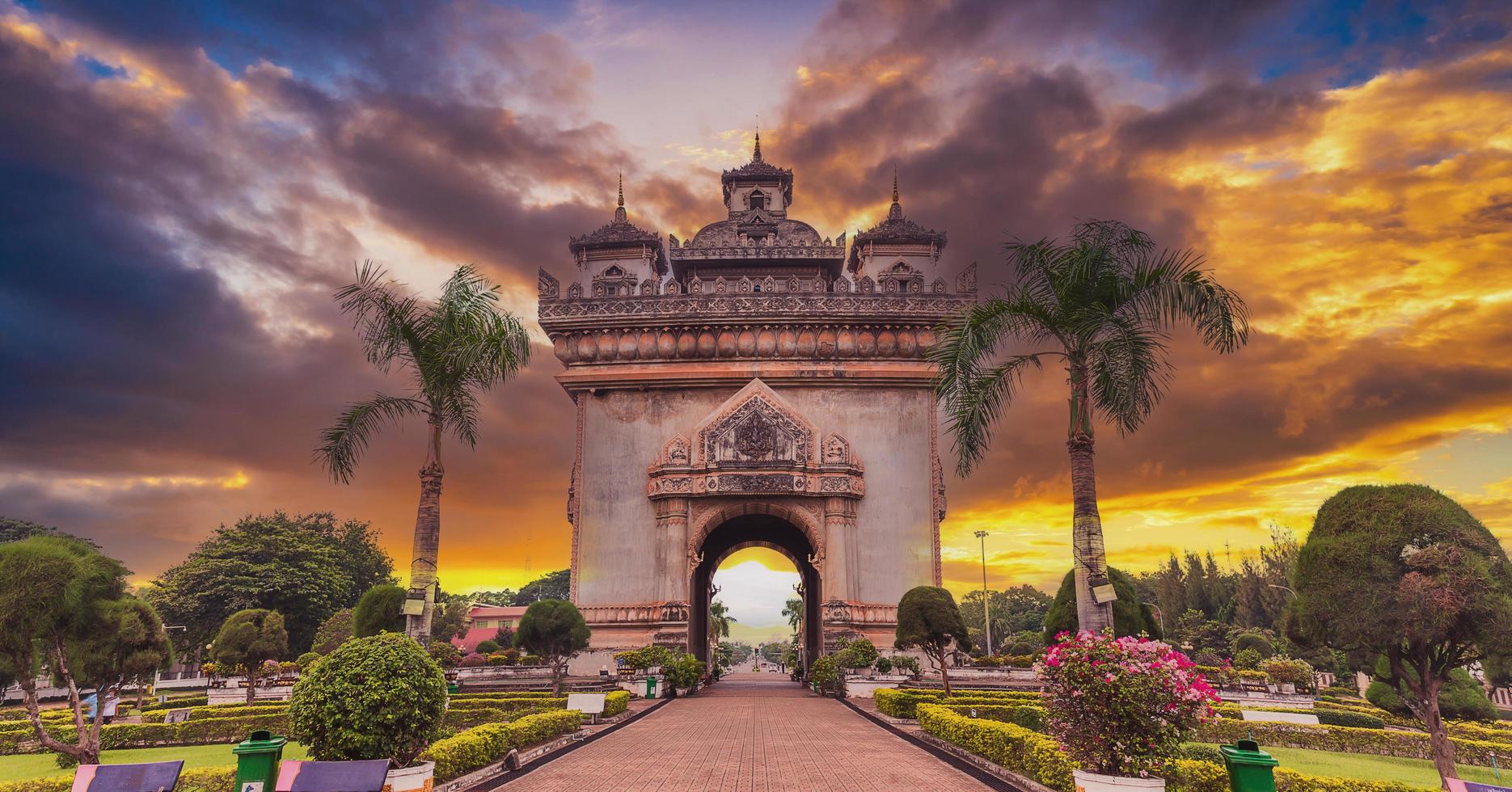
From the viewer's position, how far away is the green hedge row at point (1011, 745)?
11.1 meters

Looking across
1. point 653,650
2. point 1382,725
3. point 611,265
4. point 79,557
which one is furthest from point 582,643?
point 1382,725

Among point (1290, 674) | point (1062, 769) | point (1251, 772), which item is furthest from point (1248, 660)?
point (1251, 772)

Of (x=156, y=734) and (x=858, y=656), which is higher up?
(x=858, y=656)

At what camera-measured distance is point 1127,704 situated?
9484 millimetres

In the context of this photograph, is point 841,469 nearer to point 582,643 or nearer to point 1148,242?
point 582,643

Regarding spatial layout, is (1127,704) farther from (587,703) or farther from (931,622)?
(931,622)

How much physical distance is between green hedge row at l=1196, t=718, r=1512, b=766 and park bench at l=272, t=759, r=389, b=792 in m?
17.8

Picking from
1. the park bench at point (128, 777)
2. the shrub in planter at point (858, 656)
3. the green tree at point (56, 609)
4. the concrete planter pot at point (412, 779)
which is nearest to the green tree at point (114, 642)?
the green tree at point (56, 609)

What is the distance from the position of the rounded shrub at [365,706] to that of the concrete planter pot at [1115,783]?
7.46 m

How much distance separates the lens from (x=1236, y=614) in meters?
68.3

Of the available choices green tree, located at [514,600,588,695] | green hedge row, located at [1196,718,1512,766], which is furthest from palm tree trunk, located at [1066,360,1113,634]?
green tree, located at [514,600,588,695]

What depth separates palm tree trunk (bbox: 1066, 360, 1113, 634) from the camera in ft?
44.8

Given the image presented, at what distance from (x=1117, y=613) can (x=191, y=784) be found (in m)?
21.4

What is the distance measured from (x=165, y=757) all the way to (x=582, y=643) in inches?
475
